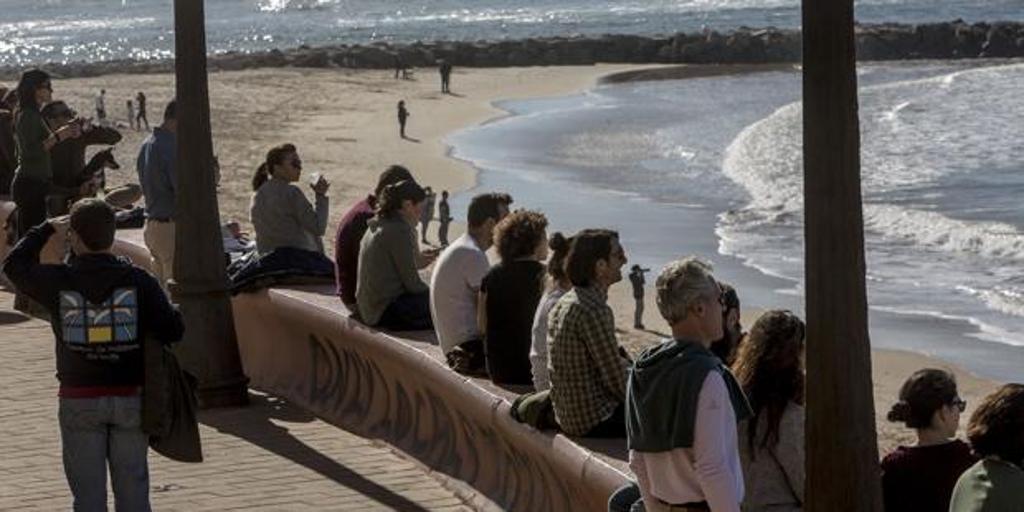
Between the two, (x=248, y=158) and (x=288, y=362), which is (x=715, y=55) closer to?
(x=248, y=158)

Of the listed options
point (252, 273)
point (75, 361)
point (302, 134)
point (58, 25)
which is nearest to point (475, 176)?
point (302, 134)

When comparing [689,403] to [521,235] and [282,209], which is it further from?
[282,209]

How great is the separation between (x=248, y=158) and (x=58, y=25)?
106 m

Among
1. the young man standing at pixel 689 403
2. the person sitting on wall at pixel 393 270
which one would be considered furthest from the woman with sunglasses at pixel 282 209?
the young man standing at pixel 689 403

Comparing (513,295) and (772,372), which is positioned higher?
(772,372)

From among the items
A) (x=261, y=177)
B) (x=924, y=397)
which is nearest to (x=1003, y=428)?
(x=924, y=397)

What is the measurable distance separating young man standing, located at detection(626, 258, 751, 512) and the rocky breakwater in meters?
68.7

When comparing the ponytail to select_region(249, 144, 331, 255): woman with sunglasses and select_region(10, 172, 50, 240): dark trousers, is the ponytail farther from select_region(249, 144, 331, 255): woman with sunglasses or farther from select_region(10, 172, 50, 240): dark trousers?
select_region(10, 172, 50, 240): dark trousers

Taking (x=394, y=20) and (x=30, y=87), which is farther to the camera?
(x=394, y=20)

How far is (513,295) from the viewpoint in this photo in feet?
29.4

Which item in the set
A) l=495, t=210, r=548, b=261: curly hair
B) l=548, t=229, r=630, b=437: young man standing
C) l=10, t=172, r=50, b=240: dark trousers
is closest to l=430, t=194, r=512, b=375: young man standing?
l=495, t=210, r=548, b=261: curly hair

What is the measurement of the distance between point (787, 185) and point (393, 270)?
1003 inches

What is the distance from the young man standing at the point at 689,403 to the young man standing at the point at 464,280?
352cm

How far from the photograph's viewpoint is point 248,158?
41406mm
